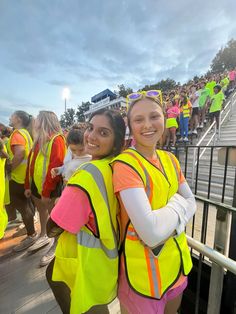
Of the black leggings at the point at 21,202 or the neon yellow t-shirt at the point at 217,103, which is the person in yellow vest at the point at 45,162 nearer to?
the black leggings at the point at 21,202

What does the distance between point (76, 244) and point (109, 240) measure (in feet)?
0.61

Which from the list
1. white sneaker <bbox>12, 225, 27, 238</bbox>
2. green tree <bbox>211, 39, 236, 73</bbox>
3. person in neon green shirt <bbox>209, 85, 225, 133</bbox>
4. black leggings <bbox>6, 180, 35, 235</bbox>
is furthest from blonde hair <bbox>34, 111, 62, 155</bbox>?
green tree <bbox>211, 39, 236, 73</bbox>

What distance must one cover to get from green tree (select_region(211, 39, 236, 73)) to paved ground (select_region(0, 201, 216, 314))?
5819 cm

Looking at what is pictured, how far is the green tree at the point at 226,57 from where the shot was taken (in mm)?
51844

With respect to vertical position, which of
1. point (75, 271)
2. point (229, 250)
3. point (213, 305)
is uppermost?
point (75, 271)

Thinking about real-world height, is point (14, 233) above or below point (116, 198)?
below

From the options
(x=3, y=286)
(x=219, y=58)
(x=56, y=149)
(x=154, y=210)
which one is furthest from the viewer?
(x=219, y=58)

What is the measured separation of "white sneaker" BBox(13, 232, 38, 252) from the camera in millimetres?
2775

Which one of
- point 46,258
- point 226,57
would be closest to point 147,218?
point 46,258

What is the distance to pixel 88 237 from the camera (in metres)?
0.98

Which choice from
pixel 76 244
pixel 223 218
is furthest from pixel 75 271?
pixel 223 218

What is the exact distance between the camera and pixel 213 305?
154 centimetres

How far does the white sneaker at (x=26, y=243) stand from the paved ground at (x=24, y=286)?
0.24 ft

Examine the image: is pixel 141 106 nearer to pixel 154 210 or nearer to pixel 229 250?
pixel 154 210
